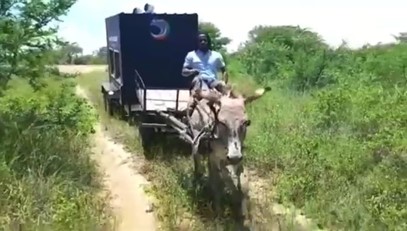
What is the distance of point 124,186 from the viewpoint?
10617 millimetres

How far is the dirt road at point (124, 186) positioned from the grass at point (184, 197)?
0.17 metres

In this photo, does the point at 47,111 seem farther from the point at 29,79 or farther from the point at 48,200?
the point at 48,200

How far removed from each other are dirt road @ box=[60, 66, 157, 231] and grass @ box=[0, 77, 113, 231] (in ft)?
0.84

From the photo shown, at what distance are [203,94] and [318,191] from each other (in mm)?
2118

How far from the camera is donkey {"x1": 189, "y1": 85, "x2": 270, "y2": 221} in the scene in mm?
7906

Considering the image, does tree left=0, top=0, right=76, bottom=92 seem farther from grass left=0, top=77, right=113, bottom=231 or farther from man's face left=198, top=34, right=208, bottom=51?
man's face left=198, top=34, right=208, bottom=51

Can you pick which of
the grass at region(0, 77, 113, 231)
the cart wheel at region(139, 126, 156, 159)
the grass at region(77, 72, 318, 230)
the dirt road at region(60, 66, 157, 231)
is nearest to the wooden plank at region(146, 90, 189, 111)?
the cart wheel at region(139, 126, 156, 159)

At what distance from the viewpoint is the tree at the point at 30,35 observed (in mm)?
9773

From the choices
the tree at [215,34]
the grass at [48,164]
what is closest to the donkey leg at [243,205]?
the grass at [48,164]

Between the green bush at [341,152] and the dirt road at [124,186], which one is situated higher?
the green bush at [341,152]

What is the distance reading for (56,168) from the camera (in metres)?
9.76

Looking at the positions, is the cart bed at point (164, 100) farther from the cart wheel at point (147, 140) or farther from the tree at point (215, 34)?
the tree at point (215, 34)

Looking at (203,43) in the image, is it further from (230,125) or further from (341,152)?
(230,125)

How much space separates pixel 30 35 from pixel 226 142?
3.63m
